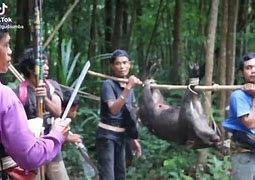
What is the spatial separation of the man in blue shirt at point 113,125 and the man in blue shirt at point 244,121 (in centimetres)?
125

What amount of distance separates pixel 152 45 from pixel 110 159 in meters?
8.28

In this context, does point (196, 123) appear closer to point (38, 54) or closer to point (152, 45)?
point (38, 54)

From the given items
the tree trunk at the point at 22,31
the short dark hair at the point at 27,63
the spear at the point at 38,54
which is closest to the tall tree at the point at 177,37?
the tree trunk at the point at 22,31

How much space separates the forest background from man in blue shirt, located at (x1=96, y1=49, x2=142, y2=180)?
84 centimetres

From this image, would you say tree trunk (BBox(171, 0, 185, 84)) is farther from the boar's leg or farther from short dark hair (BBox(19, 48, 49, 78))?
short dark hair (BBox(19, 48, 49, 78))

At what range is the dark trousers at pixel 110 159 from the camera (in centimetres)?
575

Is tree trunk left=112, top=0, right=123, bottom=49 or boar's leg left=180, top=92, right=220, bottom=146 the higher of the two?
tree trunk left=112, top=0, right=123, bottom=49

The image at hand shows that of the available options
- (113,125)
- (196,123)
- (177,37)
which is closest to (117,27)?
(177,37)

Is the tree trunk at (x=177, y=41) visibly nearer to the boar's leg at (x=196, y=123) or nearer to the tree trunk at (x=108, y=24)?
the tree trunk at (x=108, y=24)

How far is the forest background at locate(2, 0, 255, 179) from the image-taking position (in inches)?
276

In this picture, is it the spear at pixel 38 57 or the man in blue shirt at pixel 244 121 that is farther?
the man in blue shirt at pixel 244 121

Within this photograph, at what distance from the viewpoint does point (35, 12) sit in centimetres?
421

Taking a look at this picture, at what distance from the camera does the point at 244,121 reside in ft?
14.8

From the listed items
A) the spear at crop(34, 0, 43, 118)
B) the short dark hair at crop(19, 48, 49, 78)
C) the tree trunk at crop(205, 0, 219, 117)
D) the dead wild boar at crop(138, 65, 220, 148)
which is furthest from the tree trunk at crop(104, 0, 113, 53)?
the spear at crop(34, 0, 43, 118)
